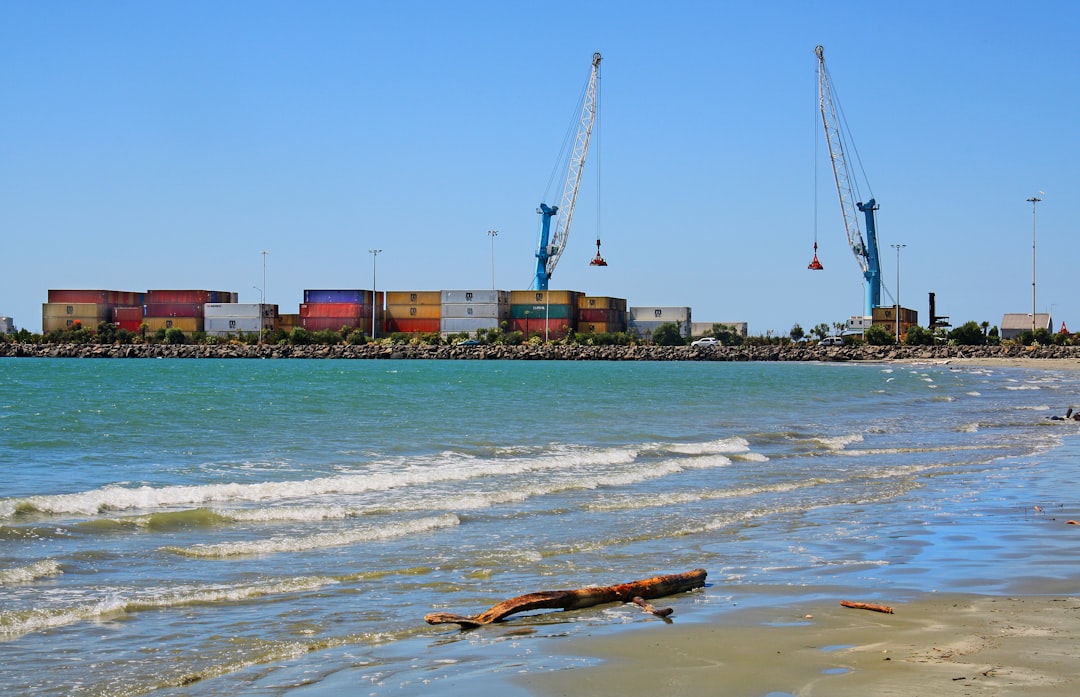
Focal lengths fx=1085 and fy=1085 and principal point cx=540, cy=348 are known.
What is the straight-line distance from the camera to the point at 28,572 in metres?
9.59

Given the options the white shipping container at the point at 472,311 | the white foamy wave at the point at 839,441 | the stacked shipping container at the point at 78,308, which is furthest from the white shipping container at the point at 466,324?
the white foamy wave at the point at 839,441

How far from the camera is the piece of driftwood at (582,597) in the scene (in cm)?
782

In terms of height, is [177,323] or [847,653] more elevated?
[177,323]

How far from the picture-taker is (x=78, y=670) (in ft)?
→ 22.1

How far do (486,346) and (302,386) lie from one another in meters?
80.0

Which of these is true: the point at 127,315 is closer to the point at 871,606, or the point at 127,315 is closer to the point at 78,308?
the point at 78,308

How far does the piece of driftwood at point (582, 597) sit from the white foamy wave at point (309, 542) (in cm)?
358

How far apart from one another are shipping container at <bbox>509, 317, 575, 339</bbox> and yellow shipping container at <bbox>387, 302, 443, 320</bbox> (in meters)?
10.2

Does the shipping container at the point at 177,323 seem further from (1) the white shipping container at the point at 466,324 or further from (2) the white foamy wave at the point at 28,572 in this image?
(2) the white foamy wave at the point at 28,572

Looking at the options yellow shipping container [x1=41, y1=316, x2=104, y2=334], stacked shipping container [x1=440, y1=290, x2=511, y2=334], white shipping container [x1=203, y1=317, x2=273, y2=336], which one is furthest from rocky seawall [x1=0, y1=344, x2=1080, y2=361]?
stacked shipping container [x1=440, y1=290, x2=511, y2=334]

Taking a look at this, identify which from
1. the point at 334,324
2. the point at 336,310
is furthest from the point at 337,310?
the point at 334,324

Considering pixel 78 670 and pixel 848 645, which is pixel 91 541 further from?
pixel 848 645

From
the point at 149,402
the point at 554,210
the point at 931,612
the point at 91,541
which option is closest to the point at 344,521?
the point at 91,541

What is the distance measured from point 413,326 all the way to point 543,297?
1789cm
